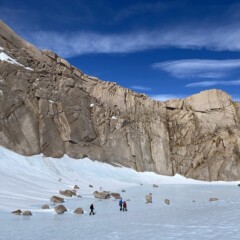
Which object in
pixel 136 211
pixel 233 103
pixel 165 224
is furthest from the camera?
pixel 233 103

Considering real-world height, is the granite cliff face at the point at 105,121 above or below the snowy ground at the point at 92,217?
above

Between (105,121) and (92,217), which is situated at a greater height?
(105,121)

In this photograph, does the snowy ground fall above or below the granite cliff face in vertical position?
below

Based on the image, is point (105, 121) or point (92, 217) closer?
Answer: point (92, 217)

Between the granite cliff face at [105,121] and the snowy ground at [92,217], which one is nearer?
the snowy ground at [92,217]

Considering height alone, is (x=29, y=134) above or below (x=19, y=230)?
above

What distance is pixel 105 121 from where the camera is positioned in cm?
8800

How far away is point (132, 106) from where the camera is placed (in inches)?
→ 3853

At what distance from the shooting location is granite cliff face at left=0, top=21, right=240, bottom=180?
70125mm

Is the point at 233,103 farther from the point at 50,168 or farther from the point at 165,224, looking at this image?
the point at 165,224

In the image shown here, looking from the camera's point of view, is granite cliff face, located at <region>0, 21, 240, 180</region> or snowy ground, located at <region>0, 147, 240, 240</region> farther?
granite cliff face, located at <region>0, 21, 240, 180</region>

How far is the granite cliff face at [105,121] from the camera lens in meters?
70.1

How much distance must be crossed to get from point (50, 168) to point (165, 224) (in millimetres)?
42836

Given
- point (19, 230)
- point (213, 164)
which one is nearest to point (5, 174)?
point (19, 230)
